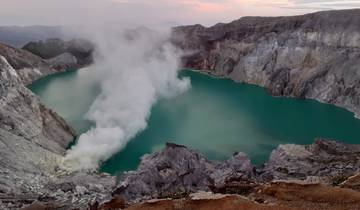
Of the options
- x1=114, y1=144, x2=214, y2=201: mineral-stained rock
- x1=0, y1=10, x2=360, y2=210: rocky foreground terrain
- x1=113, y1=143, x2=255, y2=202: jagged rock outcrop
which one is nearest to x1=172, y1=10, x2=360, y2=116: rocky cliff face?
x1=0, y1=10, x2=360, y2=210: rocky foreground terrain

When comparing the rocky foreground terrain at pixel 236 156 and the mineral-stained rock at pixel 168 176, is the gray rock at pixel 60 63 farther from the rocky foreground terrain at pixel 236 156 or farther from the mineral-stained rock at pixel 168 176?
the mineral-stained rock at pixel 168 176

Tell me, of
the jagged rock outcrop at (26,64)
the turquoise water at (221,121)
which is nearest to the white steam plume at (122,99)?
the turquoise water at (221,121)

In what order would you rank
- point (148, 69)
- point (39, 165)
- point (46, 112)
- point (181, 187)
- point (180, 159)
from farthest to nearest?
point (148, 69)
point (46, 112)
point (39, 165)
point (180, 159)
point (181, 187)

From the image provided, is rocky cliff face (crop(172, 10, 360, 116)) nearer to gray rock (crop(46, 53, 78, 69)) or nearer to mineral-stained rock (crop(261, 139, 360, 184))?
gray rock (crop(46, 53, 78, 69))

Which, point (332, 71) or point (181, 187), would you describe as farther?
point (332, 71)

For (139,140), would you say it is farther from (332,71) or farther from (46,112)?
(332,71)

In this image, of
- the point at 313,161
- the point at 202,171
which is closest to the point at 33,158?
the point at 202,171

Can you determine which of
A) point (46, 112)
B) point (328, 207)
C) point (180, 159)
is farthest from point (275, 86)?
point (328, 207)
